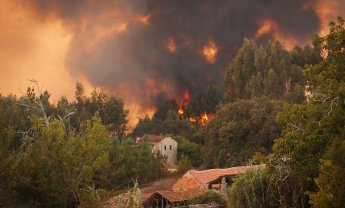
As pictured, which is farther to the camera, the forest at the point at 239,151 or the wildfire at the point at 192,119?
the wildfire at the point at 192,119

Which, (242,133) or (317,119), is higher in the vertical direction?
(242,133)

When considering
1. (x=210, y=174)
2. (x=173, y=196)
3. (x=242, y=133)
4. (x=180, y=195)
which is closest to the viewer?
(x=173, y=196)

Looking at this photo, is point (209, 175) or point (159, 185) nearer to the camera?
point (209, 175)

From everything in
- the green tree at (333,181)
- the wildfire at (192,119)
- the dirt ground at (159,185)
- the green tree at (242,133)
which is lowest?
the green tree at (333,181)

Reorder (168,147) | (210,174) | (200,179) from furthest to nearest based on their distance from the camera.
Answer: (168,147), (210,174), (200,179)

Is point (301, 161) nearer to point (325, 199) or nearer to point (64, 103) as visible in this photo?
point (325, 199)

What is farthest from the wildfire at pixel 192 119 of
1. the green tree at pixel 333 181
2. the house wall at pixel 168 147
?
the green tree at pixel 333 181

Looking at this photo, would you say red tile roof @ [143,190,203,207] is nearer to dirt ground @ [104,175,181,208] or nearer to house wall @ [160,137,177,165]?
dirt ground @ [104,175,181,208]

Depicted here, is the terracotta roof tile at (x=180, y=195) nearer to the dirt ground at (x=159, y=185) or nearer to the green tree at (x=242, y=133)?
the dirt ground at (x=159, y=185)

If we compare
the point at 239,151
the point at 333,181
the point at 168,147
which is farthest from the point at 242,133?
the point at 333,181

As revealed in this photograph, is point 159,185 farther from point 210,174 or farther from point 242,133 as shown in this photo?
point 242,133

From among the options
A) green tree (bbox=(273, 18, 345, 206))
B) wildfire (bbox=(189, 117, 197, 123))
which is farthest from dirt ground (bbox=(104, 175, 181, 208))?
wildfire (bbox=(189, 117, 197, 123))

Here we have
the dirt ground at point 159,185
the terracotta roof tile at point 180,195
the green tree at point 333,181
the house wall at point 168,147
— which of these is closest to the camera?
the green tree at point 333,181

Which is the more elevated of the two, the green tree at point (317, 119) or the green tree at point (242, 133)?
the green tree at point (242, 133)
